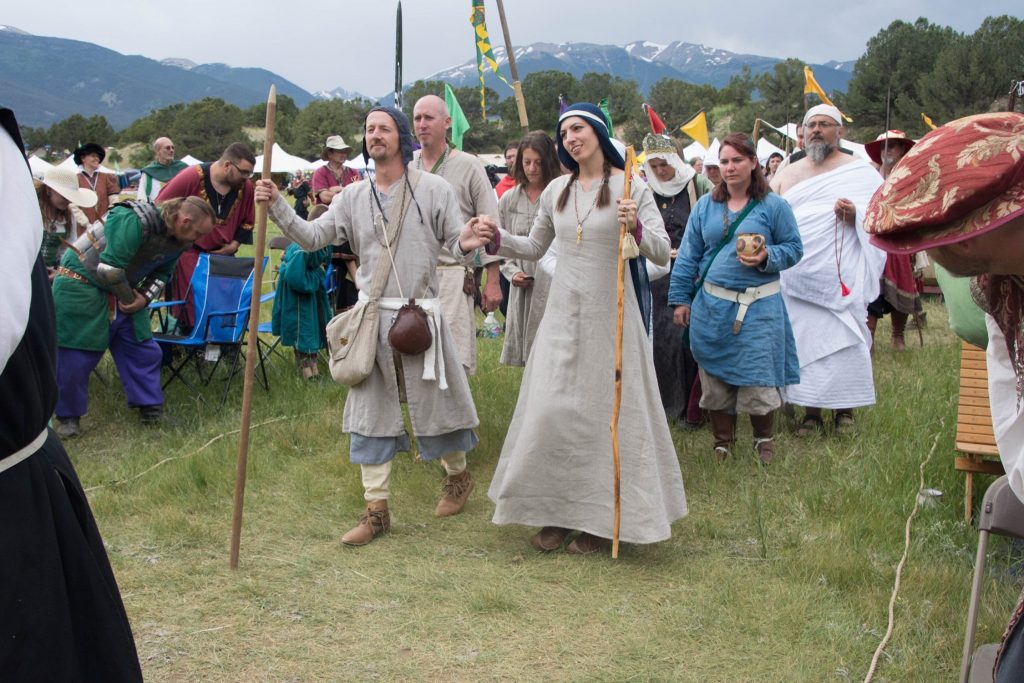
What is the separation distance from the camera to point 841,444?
6.17 m

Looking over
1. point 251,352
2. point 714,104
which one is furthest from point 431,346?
point 714,104

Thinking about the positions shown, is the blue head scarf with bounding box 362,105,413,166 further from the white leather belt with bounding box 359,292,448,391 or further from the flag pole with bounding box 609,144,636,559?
the flag pole with bounding box 609,144,636,559

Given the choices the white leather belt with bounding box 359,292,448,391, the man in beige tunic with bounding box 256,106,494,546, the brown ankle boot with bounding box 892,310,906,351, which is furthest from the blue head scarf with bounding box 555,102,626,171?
the brown ankle boot with bounding box 892,310,906,351

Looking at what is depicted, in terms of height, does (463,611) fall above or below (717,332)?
below

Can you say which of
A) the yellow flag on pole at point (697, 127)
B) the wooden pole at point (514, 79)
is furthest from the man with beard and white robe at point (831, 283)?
the yellow flag on pole at point (697, 127)

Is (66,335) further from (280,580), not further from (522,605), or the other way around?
(522,605)

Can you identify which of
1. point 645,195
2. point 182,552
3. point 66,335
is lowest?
point 182,552

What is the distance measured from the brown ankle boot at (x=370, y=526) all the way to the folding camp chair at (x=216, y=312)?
2656mm

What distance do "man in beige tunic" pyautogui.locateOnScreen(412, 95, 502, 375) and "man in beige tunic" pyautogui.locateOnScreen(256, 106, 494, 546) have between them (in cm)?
113

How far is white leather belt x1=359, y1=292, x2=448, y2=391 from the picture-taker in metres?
4.81

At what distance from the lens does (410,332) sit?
15.3 ft

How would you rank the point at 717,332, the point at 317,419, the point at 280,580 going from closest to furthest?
1. the point at 280,580
2. the point at 717,332
3. the point at 317,419

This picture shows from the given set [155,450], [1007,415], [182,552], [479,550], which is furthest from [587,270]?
[155,450]

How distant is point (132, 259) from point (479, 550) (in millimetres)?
3271
